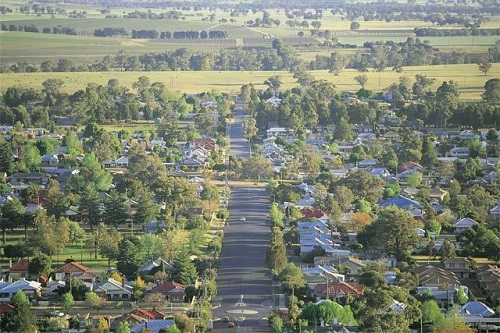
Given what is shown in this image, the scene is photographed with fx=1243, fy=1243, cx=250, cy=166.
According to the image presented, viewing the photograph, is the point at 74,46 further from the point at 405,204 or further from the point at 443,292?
the point at 443,292

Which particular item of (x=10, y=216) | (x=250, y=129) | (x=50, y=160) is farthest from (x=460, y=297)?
(x=250, y=129)

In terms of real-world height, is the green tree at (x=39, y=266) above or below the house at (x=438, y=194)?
above

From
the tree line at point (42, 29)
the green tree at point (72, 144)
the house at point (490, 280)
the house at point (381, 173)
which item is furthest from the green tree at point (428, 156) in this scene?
the tree line at point (42, 29)

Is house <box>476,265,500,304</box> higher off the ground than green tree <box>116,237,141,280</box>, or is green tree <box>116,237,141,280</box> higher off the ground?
green tree <box>116,237,141,280</box>

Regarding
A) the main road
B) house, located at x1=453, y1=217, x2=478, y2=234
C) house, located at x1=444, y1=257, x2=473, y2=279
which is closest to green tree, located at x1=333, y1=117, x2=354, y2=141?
the main road

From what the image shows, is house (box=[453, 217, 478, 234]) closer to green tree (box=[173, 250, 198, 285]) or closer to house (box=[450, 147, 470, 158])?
green tree (box=[173, 250, 198, 285])

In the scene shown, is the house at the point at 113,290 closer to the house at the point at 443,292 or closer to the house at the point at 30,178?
the house at the point at 443,292

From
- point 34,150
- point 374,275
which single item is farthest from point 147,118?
point 374,275
